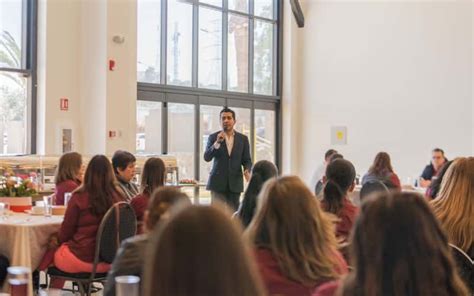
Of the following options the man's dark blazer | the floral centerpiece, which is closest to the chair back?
the floral centerpiece

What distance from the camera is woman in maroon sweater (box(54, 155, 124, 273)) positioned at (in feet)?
12.9

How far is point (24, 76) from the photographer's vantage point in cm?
811

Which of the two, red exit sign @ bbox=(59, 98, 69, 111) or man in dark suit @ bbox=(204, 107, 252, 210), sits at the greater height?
red exit sign @ bbox=(59, 98, 69, 111)

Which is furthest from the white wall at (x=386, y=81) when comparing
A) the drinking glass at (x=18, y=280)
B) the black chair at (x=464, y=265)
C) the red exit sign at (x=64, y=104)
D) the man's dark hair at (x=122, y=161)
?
the drinking glass at (x=18, y=280)

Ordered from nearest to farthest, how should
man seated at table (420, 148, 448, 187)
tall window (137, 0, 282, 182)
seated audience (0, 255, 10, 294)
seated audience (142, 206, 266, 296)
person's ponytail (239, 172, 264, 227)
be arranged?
seated audience (142, 206, 266, 296), person's ponytail (239, 172, 264, 227), seated audience (0, 255, 10, 294), man seated at table (420, 148, 448, 187), tall window (137, 0, 282, 182)

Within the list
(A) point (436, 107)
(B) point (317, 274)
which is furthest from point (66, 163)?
(A) point (436, 107)

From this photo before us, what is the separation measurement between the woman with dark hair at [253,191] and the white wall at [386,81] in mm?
6430

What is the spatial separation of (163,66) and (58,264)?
6.18 metres

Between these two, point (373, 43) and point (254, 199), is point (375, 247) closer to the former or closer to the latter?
point (254, 199)

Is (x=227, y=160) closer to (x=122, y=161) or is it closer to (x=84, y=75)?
(x=122, y=161)

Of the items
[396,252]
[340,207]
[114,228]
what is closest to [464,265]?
[340,207]

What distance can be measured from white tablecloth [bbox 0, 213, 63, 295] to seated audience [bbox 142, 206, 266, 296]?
3119 millimetres

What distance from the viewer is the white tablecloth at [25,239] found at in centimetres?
398

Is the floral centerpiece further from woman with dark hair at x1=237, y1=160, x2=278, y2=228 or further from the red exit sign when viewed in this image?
the red exit sign
